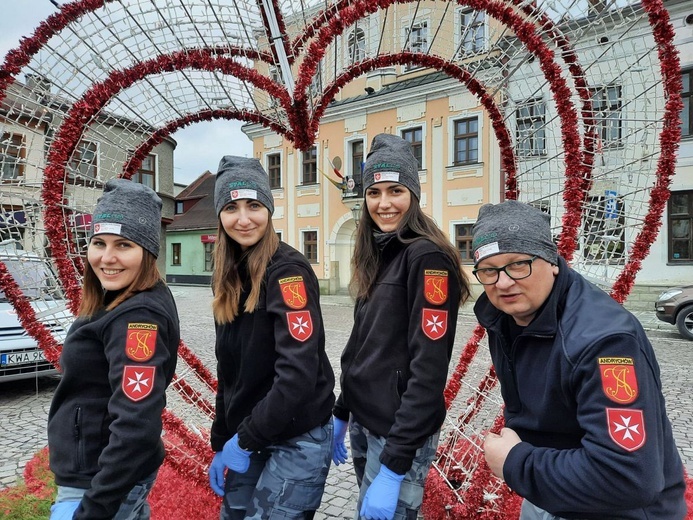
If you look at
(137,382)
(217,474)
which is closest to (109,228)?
(137,382)

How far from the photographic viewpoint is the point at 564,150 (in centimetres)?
247

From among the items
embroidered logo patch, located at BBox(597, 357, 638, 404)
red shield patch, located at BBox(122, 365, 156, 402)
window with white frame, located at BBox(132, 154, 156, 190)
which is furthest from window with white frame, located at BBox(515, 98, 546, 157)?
window with white frame, located at BBox(132, 154, 156, 190)

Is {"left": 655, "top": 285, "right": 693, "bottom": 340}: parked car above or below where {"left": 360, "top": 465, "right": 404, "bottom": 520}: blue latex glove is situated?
below

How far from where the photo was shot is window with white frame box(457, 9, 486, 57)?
281cm

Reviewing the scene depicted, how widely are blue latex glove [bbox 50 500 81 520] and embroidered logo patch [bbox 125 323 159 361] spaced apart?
20.4 inches

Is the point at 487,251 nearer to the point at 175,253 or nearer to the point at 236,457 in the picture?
the point at 236,457

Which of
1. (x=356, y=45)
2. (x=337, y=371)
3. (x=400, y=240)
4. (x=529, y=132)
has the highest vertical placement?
(x=356, y=45)

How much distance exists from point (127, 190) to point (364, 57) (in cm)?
165

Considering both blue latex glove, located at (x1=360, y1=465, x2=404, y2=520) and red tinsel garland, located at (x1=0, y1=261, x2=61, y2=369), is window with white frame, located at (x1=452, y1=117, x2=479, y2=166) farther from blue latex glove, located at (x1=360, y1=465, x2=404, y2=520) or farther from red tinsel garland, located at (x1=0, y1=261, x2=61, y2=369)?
blue latex glove, located at (x1=360, y1=465, x2=404, y2=520)

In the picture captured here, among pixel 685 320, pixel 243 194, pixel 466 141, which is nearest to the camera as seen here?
pixel 243 194

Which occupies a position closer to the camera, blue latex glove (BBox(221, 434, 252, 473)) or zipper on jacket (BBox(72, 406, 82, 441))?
zipper on jacket (BBox(72, 406, 82, 441))

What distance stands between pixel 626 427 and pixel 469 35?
2394 mm

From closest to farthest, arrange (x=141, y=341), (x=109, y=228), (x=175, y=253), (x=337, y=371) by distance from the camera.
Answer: (x=141, y=341) → (x=109, y=228) → (x=337, y=371) → (x=175, y=253)

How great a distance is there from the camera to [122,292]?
1.81 metres
